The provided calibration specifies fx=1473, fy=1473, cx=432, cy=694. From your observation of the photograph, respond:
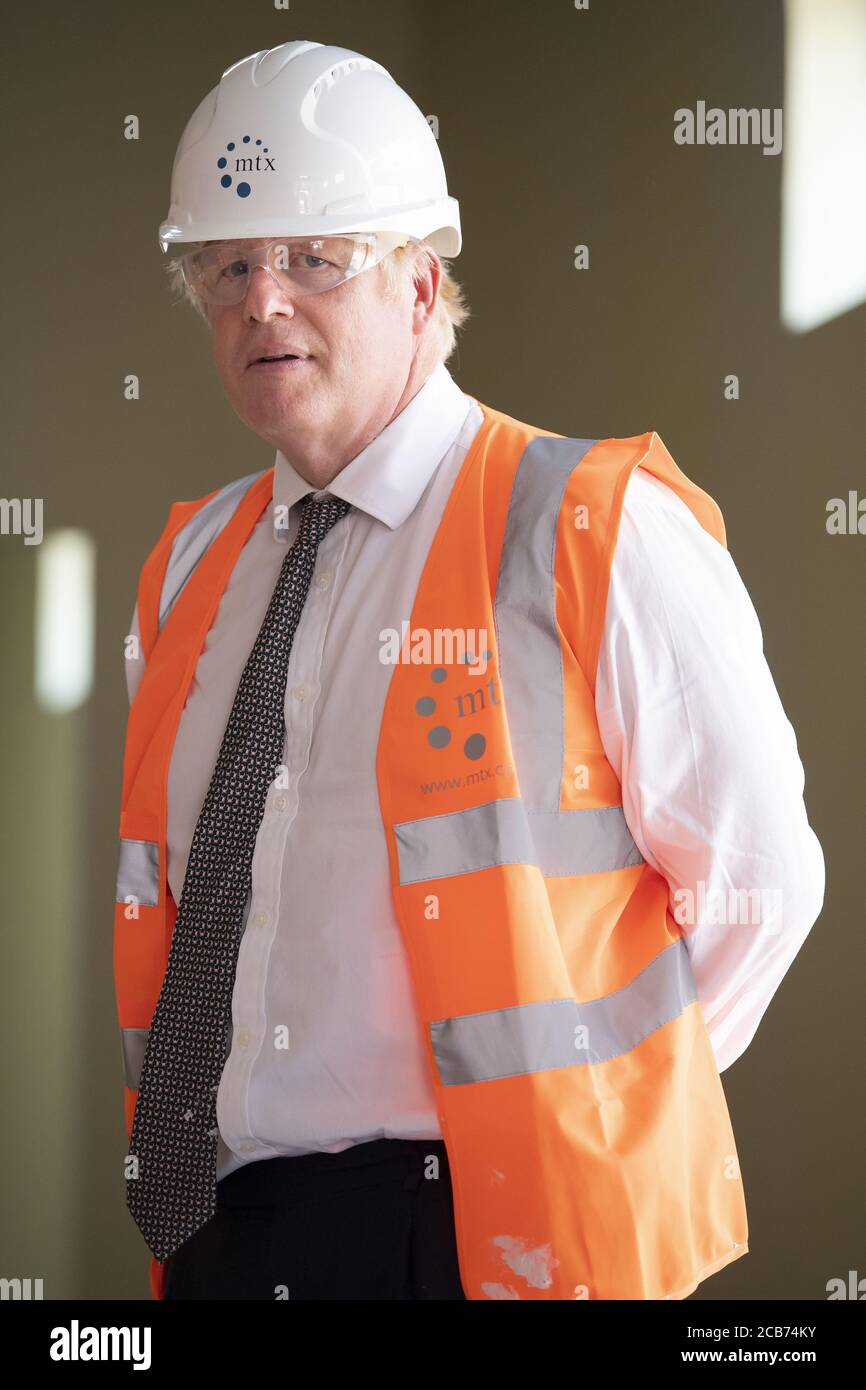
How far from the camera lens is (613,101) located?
283 cm

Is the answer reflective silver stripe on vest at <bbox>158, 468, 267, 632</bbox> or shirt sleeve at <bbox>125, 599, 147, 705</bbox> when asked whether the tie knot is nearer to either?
reflective silver stripe on vest at <bbox>158, 468, 267, 632</bbox>

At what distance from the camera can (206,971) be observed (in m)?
1.68

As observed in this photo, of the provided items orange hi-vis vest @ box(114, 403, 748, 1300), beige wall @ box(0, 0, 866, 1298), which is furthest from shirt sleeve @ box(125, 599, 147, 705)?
beige wall @ box(0, 0, 866, 1298)

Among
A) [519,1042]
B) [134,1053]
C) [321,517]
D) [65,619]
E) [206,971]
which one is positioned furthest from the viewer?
[65,619]

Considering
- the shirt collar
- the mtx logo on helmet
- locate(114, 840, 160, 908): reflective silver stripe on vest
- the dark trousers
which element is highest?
the mtx logo on helmet

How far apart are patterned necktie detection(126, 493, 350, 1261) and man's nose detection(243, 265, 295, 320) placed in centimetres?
32

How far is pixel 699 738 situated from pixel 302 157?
843 millimetres

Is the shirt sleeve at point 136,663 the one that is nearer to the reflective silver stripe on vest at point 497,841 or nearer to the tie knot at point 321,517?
the tie knot at point 321,517

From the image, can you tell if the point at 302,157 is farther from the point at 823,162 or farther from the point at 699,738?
the point at 823,162

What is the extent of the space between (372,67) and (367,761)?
3.00 feet

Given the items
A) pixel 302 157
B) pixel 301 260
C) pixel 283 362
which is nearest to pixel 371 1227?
pixel 283 362

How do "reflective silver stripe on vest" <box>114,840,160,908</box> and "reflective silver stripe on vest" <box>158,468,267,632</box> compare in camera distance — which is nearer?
"reflective silver stripe on vest" <box>114,840,160,908</box>

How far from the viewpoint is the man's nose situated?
1.72 metres
